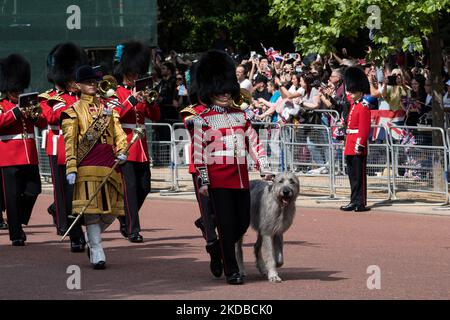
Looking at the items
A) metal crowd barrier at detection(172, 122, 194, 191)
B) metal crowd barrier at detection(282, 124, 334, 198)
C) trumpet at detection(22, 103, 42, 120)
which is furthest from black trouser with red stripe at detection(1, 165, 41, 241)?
metal crowd barrier at detection(172, 122, 194, 191)

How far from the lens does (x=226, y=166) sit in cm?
1012

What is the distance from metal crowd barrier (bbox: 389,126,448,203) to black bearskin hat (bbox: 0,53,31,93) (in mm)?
5180

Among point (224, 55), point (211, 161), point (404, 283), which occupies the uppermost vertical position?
point (224, 55)

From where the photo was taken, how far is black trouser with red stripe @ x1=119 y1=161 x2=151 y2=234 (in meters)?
13.2

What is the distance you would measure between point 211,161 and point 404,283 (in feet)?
5.69

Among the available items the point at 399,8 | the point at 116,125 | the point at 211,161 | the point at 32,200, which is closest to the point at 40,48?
the point at 399,8

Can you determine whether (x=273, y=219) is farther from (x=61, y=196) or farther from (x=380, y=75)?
(x=380, y=75)

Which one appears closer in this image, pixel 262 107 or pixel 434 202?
pixel 434 202

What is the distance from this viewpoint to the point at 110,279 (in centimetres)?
1041

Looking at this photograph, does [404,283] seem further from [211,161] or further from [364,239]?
[364,239]

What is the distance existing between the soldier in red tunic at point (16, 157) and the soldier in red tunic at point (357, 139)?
457 centimetres

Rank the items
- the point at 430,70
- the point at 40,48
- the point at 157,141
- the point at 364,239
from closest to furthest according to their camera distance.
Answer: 1. the point at 364,239
2. the point at 430,70
3. the point at 157,141
4. the point at 40,48

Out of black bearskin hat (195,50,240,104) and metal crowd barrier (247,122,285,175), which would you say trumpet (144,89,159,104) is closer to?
black bearskin hat (195,50,240,104)

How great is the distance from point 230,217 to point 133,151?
3.42 meters
